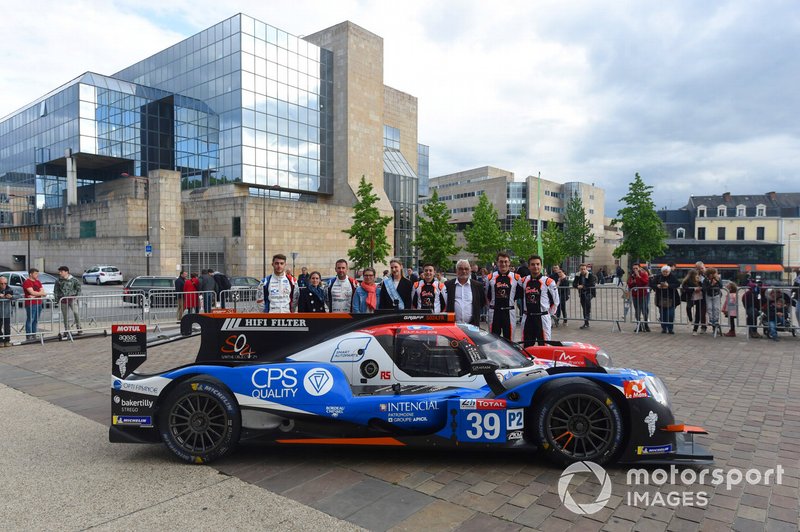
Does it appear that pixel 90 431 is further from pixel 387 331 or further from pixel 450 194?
pixel 450 194

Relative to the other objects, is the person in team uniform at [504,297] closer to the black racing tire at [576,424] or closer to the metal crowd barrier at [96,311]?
the black racing tire at [576,424]

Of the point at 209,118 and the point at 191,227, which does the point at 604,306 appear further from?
the point at 209,118

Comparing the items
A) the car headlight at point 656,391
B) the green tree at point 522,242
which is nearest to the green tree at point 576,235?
the green tree at point 522,242

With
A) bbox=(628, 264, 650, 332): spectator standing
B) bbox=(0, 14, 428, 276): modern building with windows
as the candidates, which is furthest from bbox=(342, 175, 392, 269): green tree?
bbox=(628, 264, 650, 332): spectator standing

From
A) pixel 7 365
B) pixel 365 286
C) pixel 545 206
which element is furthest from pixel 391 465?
pixel 545 206

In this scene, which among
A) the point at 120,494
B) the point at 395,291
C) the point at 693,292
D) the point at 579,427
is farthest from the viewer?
the point at 693,292

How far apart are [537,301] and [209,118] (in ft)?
144

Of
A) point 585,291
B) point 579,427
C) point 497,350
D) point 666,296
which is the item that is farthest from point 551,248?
point 579,427

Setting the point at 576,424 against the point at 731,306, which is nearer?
the point at 576,424

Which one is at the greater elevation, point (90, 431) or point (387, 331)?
point (387, 331)

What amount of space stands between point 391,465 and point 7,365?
9.17 metres

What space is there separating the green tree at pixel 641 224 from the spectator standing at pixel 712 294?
3224 centimetres

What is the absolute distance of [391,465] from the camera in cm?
464

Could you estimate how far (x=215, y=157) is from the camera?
4528 cm
